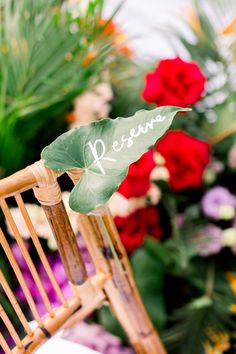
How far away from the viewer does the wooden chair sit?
1.83 ft

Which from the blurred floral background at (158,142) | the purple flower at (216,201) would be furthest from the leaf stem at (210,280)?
the purple flower at (216,201)

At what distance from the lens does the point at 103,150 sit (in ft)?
1.64

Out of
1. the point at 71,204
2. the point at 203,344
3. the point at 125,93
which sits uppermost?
the point at 125,93

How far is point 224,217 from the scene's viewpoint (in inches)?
38.9

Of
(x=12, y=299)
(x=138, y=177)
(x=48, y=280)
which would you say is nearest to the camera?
(x=12, y=299)

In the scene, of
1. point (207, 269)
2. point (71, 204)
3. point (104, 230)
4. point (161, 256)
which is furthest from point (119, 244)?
point (207, 269)

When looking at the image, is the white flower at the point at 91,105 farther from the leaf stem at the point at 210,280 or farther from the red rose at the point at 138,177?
the leaf stem at the point at 210,280

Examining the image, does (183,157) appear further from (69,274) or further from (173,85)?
(69,274)

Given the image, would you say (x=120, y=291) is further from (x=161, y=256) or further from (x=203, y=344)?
(x=203, y=344)

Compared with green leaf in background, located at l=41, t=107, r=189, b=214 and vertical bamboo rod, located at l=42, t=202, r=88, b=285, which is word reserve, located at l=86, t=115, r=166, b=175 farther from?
vertical bamboo rod, located at l=42, t=202, r=88, b=285

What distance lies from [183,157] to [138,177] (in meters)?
0.11

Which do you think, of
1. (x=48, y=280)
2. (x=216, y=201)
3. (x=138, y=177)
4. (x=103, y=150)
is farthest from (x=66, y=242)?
(x=216, y=201)

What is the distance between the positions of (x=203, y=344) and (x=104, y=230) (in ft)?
1.76

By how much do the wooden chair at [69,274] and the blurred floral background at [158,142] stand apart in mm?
199
